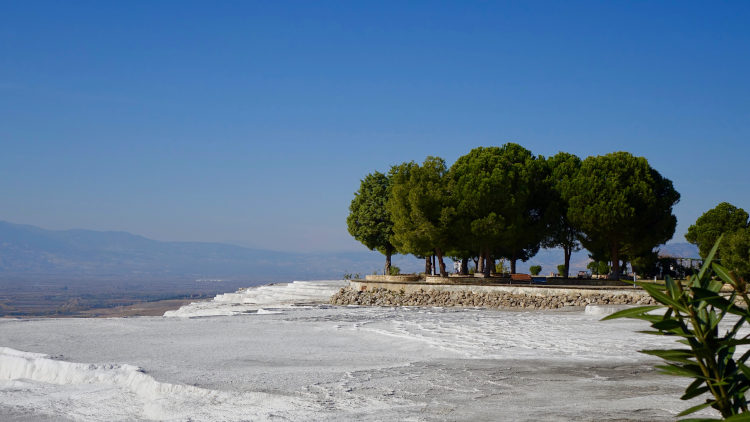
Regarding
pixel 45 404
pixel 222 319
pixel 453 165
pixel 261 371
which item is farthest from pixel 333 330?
pixel 453 165

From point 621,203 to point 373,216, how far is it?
19.4 m

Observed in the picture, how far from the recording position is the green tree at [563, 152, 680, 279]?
151ft

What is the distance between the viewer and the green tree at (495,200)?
1741 inches

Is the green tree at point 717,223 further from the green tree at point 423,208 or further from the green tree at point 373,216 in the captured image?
the green tree at point 373,216

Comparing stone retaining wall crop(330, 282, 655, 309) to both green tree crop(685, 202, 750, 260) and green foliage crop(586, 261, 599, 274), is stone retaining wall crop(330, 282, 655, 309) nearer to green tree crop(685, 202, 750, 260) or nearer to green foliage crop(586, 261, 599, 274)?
green tree crop(685, 202, 750, 260)

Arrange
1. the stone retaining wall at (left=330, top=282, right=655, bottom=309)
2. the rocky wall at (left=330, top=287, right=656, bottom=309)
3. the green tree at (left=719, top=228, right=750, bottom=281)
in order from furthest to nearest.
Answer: the green tree at (left=719, top=228, right=750, bottom=281) → the stone retaining wall at (left=330, top=282, right=655, bottom=309) → the rocky wall at (left=330, top=287, right=656, bottom=309)

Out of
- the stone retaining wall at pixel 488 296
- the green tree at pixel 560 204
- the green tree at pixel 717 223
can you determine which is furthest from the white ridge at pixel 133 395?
the green tree at pixel 717 223

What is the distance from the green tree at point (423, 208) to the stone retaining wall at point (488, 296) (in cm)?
384

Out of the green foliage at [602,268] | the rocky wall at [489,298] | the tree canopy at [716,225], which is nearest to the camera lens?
the rocky wall at [489,298]

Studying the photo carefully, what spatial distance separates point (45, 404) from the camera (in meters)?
10.5

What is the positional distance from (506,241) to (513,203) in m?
2.67

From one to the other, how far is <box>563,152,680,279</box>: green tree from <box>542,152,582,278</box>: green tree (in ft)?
3.94

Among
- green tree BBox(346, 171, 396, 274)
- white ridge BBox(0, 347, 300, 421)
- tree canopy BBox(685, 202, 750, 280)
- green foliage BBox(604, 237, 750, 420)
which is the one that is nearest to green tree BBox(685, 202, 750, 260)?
tree canopy BBox(685, 202, 750, 280)

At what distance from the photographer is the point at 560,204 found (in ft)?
165
